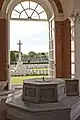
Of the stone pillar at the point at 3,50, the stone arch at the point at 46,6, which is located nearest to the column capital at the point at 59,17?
the stone arch at the point at 46,6

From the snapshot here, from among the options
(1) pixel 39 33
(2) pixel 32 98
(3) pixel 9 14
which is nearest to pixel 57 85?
(2) pixel 32 98

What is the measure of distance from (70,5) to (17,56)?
5.53 metres

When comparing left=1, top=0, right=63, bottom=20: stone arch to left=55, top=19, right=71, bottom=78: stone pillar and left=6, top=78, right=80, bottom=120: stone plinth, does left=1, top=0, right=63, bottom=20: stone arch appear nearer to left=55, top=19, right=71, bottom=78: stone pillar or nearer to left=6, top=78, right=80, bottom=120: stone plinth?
left=55, top=19, right=71, bottom=78: stone pillar

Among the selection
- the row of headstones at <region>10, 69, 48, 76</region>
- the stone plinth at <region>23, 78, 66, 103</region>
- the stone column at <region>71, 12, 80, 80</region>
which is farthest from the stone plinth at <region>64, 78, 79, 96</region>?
the row of headstones at <region>10, 69, 48, 76</region>

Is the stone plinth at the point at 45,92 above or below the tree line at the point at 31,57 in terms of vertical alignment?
below

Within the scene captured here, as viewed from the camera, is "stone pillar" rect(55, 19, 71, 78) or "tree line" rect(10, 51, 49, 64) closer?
"stone pillar" rect(55, 19, 71, 78)

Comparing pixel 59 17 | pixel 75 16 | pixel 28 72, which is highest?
pixel 59 17

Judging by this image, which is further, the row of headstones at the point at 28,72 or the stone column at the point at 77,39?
the row of headstones at the point at 28,72

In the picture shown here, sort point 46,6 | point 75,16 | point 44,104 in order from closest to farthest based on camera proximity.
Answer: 1. point 44,104
2. point 75,16
3. point 46,6

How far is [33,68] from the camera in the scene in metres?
10.3

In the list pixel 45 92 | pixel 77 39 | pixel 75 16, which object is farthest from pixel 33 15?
pixel 45 92

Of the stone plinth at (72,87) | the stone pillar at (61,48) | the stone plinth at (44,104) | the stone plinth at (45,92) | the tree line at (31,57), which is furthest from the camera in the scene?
the tree line at (31,57)

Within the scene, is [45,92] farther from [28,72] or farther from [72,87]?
[28,72]

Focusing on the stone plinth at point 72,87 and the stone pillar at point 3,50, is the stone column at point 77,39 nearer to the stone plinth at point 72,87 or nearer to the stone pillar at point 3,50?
the stone pillar at point 3,50
